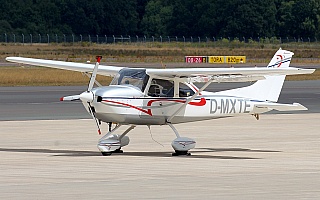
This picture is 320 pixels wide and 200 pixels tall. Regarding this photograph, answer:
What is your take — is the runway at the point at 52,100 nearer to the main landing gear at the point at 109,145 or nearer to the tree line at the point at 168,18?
the main landing gear at the point at 109,145

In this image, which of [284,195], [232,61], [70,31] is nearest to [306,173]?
[284,195]

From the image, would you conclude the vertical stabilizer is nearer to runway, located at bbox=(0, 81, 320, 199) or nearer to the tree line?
runway, located at bbox=(0, 81, 320, 199)

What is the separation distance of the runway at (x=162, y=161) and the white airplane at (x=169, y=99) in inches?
27.4

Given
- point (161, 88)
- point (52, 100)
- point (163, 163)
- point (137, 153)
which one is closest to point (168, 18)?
point (52, 100)

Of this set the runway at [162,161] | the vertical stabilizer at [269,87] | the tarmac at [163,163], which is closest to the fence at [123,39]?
the runway at [162,161]

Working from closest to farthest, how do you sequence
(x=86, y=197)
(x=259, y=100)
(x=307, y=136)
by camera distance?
(x=86, y=197)
(x=259, y=100)
(x=307, y=136)

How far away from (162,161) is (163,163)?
360 millimetres

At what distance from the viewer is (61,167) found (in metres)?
15.5

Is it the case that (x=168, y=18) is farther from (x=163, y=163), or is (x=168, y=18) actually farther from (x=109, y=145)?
(x=163, y=163)

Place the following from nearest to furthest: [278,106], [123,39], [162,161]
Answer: [162,161]
[278,106]
[123,39]

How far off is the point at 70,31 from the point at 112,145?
98581 mm

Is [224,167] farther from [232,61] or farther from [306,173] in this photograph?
[232,61]

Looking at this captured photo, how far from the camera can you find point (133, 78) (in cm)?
1762

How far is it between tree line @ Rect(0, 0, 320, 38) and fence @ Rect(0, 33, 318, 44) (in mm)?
925
